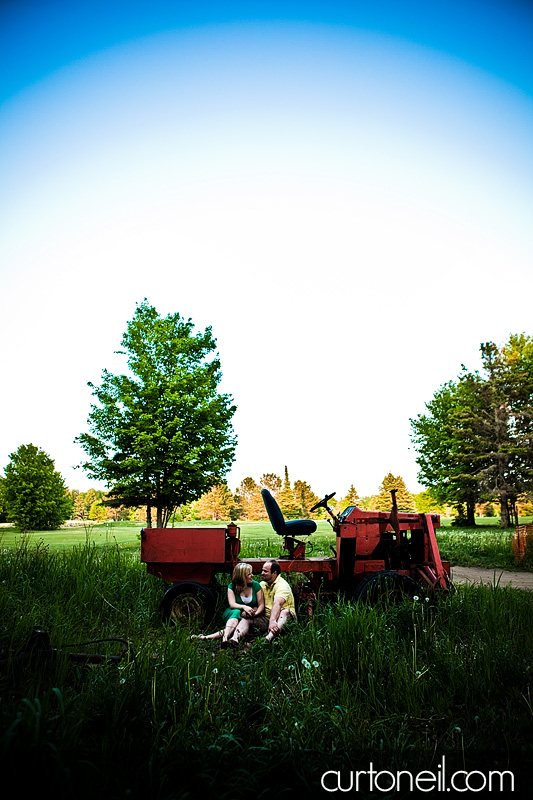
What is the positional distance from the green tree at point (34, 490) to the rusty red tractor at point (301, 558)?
28886 mm

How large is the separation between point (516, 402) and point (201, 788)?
33782mm

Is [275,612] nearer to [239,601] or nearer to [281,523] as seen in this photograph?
[239,601]

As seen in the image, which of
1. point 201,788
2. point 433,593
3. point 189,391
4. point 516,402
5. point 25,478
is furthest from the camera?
point 25,478

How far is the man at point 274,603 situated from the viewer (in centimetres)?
545

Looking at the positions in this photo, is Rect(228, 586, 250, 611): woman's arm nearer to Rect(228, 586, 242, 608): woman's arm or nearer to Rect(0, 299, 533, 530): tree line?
Rect(228, 586, 242, 608): woman's arm

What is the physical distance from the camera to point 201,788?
2.05 meters

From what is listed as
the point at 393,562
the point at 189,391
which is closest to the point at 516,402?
the point at 189,391

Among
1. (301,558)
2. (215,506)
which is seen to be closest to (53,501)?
(215,506)

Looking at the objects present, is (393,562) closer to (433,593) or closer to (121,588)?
(433,593)

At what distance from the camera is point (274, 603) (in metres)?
5.64

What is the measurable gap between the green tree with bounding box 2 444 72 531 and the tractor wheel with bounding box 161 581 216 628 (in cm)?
2899

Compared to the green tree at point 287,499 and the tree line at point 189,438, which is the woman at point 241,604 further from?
the green tree at point 287,499

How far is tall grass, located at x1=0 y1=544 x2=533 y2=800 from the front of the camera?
2049 mm

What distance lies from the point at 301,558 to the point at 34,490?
1308 inches
